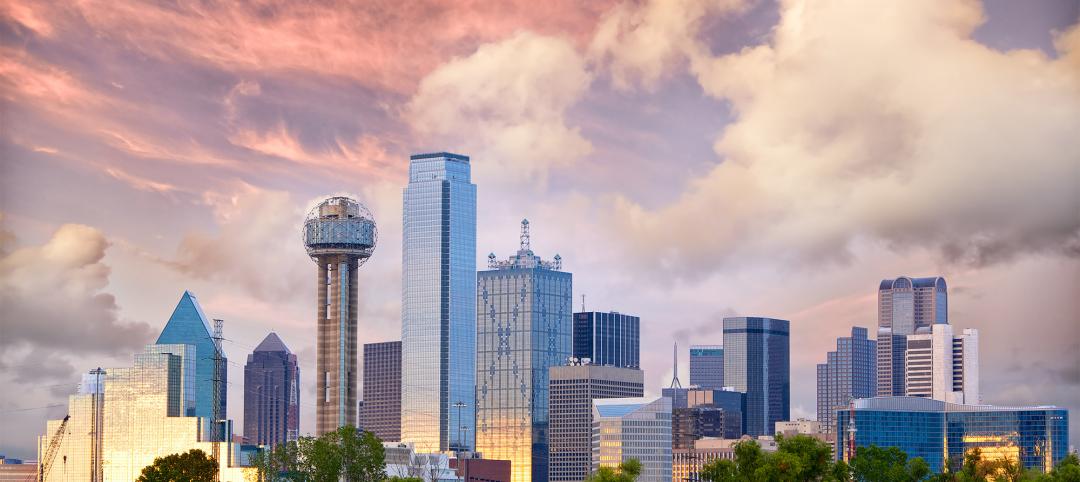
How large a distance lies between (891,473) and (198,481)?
8367cm

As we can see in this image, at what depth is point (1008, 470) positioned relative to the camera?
169m

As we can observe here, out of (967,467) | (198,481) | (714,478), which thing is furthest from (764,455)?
(198,481)

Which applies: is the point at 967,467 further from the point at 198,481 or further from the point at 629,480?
the point at 198,481

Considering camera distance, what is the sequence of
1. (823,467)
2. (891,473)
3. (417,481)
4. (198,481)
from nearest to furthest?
(823,467), (891,473), (417,481), (198,481)

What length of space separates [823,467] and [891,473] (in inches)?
924

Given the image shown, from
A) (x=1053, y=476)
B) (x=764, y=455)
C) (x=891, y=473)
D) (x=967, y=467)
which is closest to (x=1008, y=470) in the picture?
(x=967, y=467)

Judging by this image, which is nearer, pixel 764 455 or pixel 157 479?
pixel 764 455

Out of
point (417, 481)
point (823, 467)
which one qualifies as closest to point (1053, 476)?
point (823, 467)

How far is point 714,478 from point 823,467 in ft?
31.4

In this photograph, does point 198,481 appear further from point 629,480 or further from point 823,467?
point 823,467

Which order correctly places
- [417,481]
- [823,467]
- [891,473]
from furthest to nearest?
[417,481]
[891,473]
[823,467]

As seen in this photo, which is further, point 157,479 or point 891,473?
point 157,479

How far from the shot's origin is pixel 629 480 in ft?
474

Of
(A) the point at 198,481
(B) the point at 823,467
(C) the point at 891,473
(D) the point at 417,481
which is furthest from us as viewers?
(A) the point at 198,481
